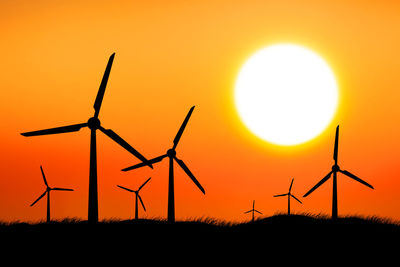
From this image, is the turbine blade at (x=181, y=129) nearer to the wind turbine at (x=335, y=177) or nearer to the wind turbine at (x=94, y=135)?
the wind turbine at (x=335, y=177)

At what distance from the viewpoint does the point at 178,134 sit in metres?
111

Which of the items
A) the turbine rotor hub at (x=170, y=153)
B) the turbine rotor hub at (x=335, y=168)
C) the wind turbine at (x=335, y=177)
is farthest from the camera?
the turbine rotor hub at (x=335, y=168)

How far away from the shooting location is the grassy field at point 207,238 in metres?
84.9

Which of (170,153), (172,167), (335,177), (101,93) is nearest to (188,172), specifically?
(172,167)

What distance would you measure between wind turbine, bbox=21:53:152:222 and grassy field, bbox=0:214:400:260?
2262 mm

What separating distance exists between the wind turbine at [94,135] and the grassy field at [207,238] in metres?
2.26

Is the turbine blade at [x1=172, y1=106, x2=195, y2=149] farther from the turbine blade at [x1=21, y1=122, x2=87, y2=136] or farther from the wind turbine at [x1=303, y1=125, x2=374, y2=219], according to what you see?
the turbine blade at [x1=21, y1=122, x2=87, y2=136]

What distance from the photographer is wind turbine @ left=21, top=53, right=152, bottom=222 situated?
74188mm

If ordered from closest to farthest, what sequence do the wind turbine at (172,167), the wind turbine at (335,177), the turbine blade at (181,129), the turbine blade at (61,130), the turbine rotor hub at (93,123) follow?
the turbine blade at (61,130)
the turbine rotor hub at (93,123)
the wind turbine at (172,167)
the turbine blade at (181,129)
the wind turbine at (335,177)

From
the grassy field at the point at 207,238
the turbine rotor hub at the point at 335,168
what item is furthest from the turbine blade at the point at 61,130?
the turbine rotor hub at the point at 335,168

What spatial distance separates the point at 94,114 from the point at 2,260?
18051 millimetres

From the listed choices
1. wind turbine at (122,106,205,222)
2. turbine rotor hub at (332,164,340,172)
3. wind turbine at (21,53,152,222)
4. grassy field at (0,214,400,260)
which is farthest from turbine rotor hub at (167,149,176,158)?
turbine rotor hub at (332,164,340,172)

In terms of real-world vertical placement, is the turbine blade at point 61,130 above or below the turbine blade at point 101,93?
below

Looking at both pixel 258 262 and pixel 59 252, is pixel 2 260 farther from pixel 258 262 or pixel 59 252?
pixel 258 262
